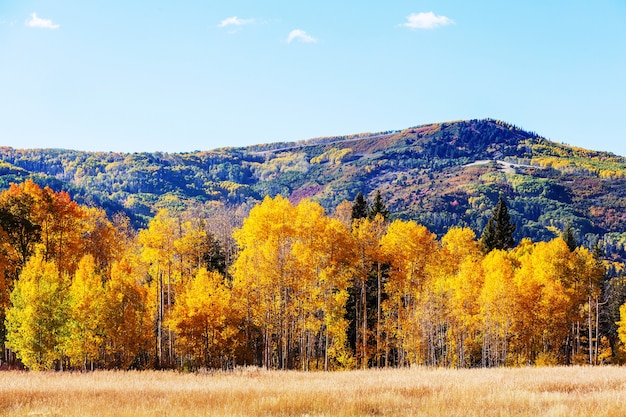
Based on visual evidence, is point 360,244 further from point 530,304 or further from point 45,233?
point 45,233

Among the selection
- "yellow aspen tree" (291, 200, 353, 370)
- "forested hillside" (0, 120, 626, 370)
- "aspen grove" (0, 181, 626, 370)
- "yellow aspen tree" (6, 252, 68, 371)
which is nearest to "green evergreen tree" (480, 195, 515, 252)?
"forested hillside" (0, 120, 626, 370)

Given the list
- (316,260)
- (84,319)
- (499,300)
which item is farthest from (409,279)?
(84,319)

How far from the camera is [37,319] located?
38.0 m

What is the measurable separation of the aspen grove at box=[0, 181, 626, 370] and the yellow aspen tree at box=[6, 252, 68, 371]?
0.09m

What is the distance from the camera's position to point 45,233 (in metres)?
46.2

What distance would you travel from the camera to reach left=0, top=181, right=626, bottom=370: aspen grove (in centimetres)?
4097

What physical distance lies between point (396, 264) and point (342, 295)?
18.4 ft

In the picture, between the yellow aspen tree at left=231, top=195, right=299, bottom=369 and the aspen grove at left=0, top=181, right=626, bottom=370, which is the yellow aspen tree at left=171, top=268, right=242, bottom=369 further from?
the yellow aspen tree at left=231, top=195, right=299, bottom=369

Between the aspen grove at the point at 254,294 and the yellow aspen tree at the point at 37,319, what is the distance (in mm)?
92

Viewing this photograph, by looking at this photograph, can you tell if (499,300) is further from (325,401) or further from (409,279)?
(325,401)

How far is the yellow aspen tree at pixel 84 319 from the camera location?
4012 centimetres

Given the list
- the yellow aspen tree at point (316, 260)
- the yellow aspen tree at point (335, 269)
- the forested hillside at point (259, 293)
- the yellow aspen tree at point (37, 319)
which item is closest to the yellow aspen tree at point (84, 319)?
the forested hillside at point (259, 293)

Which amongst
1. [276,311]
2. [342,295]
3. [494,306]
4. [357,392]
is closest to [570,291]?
[494,306]

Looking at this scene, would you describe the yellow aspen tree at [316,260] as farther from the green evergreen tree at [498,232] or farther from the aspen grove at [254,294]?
the green evergreen tree at [498,232]
